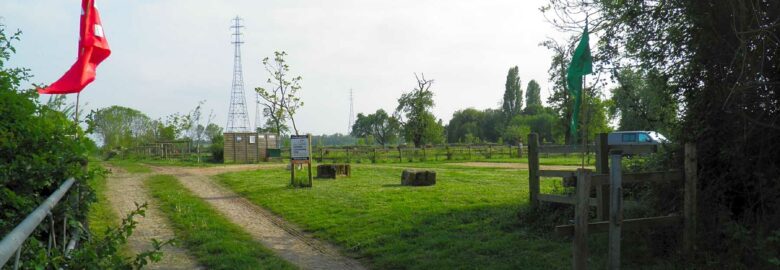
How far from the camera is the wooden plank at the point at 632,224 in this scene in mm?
5598

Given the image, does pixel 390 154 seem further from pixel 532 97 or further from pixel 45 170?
pixel 532 97

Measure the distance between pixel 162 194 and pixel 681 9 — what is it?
521 inches

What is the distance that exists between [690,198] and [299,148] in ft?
42.5

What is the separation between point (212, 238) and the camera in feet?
30.2

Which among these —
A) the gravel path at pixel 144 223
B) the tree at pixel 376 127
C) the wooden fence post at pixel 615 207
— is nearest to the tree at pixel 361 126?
the tree at pixel 376 127

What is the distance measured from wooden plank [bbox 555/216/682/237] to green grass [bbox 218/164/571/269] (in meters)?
0.91

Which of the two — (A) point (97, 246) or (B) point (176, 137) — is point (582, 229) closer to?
(A) point (97, 246)

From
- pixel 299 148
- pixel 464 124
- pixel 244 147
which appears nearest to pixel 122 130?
pixel 244 147

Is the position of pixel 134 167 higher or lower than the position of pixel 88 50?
lower

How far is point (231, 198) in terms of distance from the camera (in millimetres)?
15281

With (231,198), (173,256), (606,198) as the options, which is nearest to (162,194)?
(231,198)

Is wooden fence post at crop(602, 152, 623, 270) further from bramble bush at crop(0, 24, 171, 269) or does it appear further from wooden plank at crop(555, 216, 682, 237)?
bramble bush at crop(0, 24, 171, 269)

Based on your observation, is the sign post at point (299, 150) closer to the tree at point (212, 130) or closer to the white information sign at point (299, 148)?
the white information sign at point (299, 148)

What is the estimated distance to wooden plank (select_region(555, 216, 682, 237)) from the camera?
560cm
